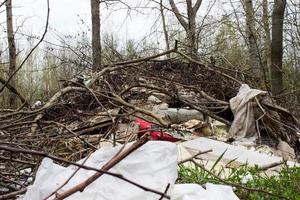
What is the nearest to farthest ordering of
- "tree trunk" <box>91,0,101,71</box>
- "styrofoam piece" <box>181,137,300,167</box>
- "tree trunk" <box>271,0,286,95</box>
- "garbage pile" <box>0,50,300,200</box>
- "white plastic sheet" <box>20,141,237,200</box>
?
"white plastic sheet" <box>20,141,237,200</box>
"styrofoam piece" <box>181,137,300,167</box>
"garbage pile" <box>0,50,300,200</box>
"tree trunk" <box>271,0,286,95</box>
"tree trunk" <box>91,0,101,71</box>

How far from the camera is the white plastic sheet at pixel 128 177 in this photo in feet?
6.14

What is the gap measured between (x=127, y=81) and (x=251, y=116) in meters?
1.74

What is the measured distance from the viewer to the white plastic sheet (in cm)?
187

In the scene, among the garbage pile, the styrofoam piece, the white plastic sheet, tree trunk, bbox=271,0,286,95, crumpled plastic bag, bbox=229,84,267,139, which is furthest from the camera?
tree trunk, bbox=271,0,286,95

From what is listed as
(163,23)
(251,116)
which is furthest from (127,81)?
(163,23)

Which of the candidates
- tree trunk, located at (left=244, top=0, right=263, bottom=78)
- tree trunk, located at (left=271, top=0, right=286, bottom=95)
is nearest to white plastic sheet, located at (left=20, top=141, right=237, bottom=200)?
tree trunk, located at (left=244, top=0, right=263, bottom=78)

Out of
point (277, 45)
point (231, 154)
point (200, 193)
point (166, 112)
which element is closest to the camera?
point (200, 193)

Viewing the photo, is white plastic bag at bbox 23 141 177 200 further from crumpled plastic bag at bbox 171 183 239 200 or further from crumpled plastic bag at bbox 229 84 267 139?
crumpled plastic bag at bbox 229 84 267 139

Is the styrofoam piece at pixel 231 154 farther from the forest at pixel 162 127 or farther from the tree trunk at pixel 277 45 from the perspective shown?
the tree trunk at pixel 277 45

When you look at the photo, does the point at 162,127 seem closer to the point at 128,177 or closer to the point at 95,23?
the point at 128,177

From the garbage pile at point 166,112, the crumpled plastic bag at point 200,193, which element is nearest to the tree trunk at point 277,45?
the garbage pile at point 166,112

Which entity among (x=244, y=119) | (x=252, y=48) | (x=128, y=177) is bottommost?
(x=244, y=119)

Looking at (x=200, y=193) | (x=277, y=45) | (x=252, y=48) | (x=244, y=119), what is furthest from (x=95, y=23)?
(x=200, y=193)

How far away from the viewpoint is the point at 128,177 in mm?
1911
